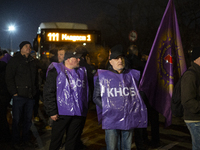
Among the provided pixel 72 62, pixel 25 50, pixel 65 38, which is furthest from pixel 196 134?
pixel 65 38

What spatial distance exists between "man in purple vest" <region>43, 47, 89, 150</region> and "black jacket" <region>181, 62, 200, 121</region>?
5.05ft

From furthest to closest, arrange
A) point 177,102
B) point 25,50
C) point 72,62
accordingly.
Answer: point 25,50
point 72,62
point 177,102

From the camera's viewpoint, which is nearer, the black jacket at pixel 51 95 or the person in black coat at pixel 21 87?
the black jacket at pixel 51 95

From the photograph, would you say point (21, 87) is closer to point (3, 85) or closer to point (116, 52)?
point (3, 85)

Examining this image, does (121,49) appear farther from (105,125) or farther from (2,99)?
(2,99)

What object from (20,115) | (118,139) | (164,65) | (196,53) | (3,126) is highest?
(196,53)

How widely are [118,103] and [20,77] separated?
246 centimetres

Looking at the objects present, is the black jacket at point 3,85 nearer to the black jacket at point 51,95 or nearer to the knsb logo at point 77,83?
the black jacket at point 51,95

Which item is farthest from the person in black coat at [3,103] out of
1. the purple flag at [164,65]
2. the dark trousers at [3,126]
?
the purple flag at [164,65]

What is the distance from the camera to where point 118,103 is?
11.5 ft

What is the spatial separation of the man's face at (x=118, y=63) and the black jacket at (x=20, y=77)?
7.19ft

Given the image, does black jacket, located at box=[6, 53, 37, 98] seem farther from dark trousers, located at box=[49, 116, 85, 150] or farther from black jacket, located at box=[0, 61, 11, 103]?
dark trousers, located at box=[49, 116, 85, 150]

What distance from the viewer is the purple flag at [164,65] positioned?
12.4 feet

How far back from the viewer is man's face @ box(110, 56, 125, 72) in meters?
3.64
